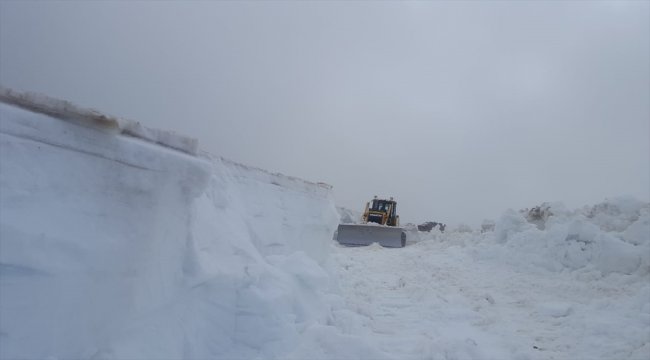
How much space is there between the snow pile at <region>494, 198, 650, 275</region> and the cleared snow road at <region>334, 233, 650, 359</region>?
39 centimetres

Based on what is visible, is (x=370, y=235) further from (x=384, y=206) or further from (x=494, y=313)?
(x=494, y=313)

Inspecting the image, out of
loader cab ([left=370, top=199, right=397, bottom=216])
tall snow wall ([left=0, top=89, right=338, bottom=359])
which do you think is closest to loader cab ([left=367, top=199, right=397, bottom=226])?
loader cab ([left=370, top=199, right=397, bottom=216])

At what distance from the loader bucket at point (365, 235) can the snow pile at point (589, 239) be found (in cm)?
788

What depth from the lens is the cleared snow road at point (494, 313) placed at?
4414 mm

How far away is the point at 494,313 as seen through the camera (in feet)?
19.1

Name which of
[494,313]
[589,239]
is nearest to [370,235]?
[589,239]

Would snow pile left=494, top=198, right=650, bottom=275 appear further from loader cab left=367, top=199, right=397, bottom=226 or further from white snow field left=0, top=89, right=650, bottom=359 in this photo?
loader cab left=367, top=199, right=397, bottom=226

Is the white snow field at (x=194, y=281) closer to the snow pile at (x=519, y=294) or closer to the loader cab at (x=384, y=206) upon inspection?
the snow pile at (x=519, y=294)

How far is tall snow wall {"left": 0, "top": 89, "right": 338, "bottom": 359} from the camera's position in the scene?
2355 mm

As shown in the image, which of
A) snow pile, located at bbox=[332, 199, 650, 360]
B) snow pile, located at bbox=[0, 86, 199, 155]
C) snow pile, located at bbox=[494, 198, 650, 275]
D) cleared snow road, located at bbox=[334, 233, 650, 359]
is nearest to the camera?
snow pile, located at bbox=[0, 86, 199, 155]

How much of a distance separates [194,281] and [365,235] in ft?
51.7

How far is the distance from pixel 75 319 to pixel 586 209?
11.0 metres

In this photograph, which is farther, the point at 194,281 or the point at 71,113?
the point at 194,281

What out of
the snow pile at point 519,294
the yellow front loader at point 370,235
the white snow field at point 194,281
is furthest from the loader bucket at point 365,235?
the white snow field at point 194,281
